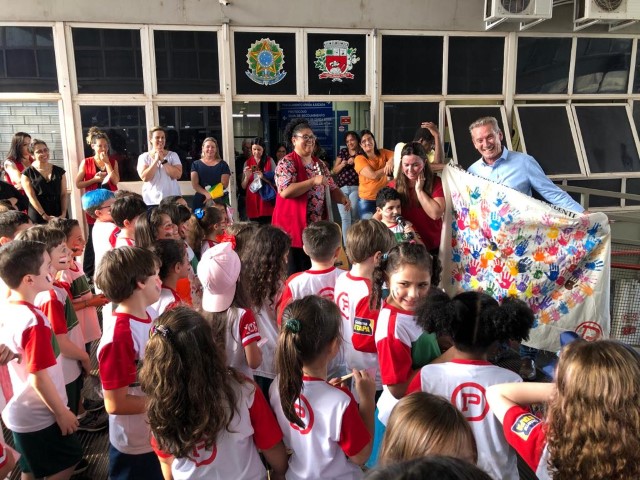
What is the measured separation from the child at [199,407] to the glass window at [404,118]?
19.4 feet

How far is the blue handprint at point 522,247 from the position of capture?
325cm

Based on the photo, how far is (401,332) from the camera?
1876 mm

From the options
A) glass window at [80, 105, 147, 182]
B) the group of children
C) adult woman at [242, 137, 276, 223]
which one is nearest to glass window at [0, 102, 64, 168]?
glass window at [80, 105, 147, 182]

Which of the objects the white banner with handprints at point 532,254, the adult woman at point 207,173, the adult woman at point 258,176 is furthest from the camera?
the adult woman at point 258,176

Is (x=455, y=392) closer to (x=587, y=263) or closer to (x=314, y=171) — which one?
(x=587, y=263)

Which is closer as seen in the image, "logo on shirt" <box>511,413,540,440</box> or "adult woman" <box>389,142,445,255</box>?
"logo on shirt" <box>511,413,540,440</box>

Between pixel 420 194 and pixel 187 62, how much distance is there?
4.40 meters

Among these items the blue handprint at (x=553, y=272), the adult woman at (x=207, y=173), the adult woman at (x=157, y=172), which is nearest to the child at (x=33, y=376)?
the blue handprint at (x=553, y=272)

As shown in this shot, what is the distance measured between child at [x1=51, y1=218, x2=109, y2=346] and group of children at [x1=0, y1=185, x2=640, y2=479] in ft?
0.71

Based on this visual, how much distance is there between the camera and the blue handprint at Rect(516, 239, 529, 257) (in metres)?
3.25

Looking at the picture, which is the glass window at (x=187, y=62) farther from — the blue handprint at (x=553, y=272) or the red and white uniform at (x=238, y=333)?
the red and white uniform at (x=238, y=333)

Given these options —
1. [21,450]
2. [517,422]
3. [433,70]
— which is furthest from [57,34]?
[517,422]

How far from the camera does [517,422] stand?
4.45 ft

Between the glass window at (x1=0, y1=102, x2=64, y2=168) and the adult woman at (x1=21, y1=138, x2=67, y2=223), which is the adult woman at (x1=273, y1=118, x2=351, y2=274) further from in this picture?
the glass window at (x1=0, y1=102, x2=64, y2=168)
